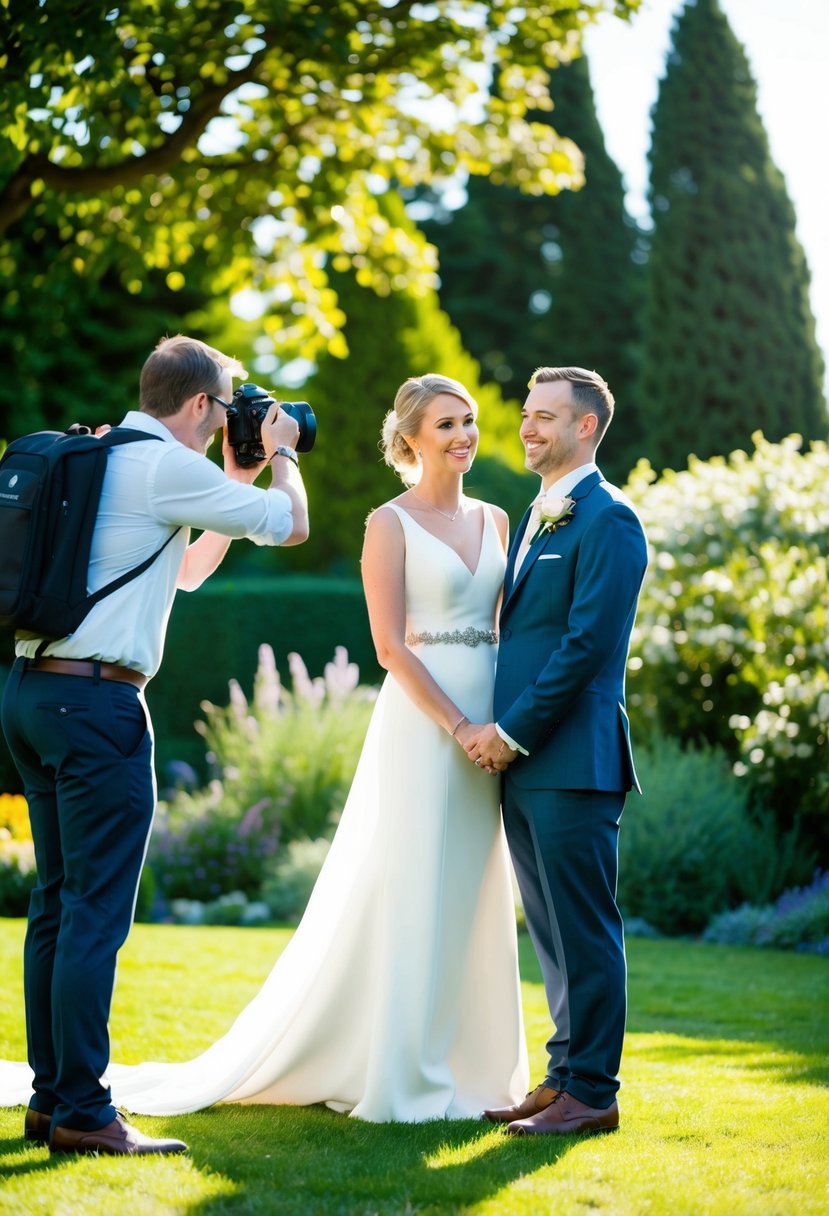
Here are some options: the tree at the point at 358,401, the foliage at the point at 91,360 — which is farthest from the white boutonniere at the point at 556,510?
the tree at the point at 358,401

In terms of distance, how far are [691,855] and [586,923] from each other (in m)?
4.64

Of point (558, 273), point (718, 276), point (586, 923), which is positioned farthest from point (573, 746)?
point (558, 273)

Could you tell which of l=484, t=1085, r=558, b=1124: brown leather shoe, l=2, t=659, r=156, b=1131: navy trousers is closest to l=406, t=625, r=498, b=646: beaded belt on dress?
l=2, t=659, r=156, b=1131: navy trousers

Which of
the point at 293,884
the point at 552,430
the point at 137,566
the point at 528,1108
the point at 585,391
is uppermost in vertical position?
the point at 585,391

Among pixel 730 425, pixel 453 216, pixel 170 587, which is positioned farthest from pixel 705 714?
pixel 453 216

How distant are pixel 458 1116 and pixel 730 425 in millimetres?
18165

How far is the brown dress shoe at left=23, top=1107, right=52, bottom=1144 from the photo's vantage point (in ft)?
12.4

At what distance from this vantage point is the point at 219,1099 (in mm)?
4336

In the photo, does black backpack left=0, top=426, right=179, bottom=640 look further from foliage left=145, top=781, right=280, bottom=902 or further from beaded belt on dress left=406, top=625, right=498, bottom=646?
foliage left=145, top=781, right=280, bottom=902

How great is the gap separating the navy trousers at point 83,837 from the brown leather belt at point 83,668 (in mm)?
18

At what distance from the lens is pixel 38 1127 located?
3777 mm

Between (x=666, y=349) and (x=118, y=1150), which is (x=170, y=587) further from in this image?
(x=666, y=349)

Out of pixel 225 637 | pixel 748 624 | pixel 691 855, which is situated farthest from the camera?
pixel 225 637

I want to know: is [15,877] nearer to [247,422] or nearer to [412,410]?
[412,410]
